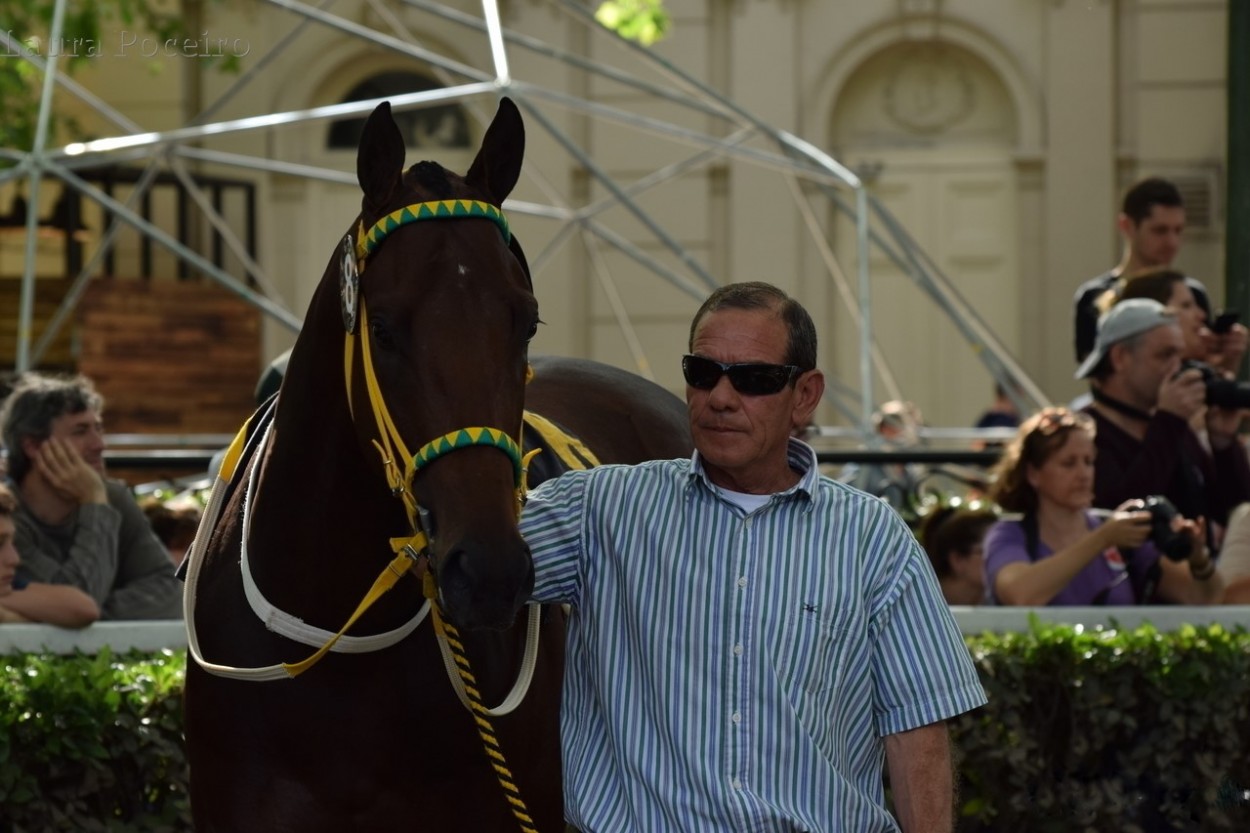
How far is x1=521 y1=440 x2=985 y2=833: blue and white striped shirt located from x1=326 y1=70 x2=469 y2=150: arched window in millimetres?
14945

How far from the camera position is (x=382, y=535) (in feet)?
11.8

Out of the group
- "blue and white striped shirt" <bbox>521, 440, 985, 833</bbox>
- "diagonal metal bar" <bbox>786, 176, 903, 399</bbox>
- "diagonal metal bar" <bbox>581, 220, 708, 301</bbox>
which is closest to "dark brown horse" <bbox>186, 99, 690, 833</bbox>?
"blue and white striped shirt" <bbox>521, 440, 985, 833</bbox>

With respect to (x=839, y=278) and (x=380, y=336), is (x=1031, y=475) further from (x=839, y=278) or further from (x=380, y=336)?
(x=839, y=278)

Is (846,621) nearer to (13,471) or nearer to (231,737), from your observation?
(231,737)

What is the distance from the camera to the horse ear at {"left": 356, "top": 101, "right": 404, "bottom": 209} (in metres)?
3.39

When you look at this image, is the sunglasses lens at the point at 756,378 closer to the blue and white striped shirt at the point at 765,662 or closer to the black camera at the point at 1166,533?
the blue and white striped shirt at the point at 765,662

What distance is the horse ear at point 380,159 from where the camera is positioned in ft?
11.1

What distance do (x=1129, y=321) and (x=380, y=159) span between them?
4285mm

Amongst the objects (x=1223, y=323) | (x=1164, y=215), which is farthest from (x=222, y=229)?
(x=1223, y=323)

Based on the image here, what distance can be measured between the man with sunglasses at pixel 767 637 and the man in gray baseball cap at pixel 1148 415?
4013mm

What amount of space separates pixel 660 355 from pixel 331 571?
1405cm

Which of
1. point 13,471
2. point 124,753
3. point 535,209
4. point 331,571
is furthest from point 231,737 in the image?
point 535,209

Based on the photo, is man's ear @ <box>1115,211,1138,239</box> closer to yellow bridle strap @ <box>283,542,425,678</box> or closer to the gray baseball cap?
the gray baseball cap

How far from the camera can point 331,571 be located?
3617 mm
